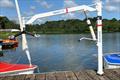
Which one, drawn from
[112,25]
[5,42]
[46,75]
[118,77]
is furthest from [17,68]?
[112,25]

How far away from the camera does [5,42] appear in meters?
56.9

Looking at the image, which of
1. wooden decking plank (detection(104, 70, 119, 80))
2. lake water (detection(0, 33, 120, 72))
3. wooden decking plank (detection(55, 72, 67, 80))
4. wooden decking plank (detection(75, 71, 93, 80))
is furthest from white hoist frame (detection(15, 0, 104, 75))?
lake water (detection(0, 33, 120, 72))

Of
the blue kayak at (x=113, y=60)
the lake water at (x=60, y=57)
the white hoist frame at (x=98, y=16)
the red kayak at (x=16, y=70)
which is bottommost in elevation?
the lake water at (x=60, y=57)

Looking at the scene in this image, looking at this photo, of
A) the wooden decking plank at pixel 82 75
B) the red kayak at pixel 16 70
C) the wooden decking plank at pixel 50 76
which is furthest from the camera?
the red kayak at pixel 16 70

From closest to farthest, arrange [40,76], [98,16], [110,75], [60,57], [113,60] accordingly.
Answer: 1. [98,16]
2. [110,75]
3. [40,76]
4. [113,60]
5. [60,57]

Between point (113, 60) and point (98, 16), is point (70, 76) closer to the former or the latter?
point (98, 16)

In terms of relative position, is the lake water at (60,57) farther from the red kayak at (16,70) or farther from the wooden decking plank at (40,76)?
the wooden decking plank at (40,76)

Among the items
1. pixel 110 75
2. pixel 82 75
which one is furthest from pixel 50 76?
pixel 110 75

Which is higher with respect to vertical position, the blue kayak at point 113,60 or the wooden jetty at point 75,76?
the wooden jetty at point 75,76

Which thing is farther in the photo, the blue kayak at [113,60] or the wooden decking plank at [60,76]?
the blue kayak at [113,60]

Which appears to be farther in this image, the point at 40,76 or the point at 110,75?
→ the point at 40,76

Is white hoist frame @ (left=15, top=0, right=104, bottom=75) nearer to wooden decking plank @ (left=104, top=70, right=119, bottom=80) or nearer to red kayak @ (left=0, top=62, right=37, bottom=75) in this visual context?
wooden decking plank @ (left=104, top=70, right=119, bottom=80)

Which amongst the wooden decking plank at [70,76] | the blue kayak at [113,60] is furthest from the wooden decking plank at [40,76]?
the blue kayak at [113,60]

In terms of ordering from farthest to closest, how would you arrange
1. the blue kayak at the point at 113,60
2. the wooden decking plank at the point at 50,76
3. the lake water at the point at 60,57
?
the lake water at the point at 60,57 < the blue kayak at the point at 113,60 < the wooden decking plank at the point at 50,76
